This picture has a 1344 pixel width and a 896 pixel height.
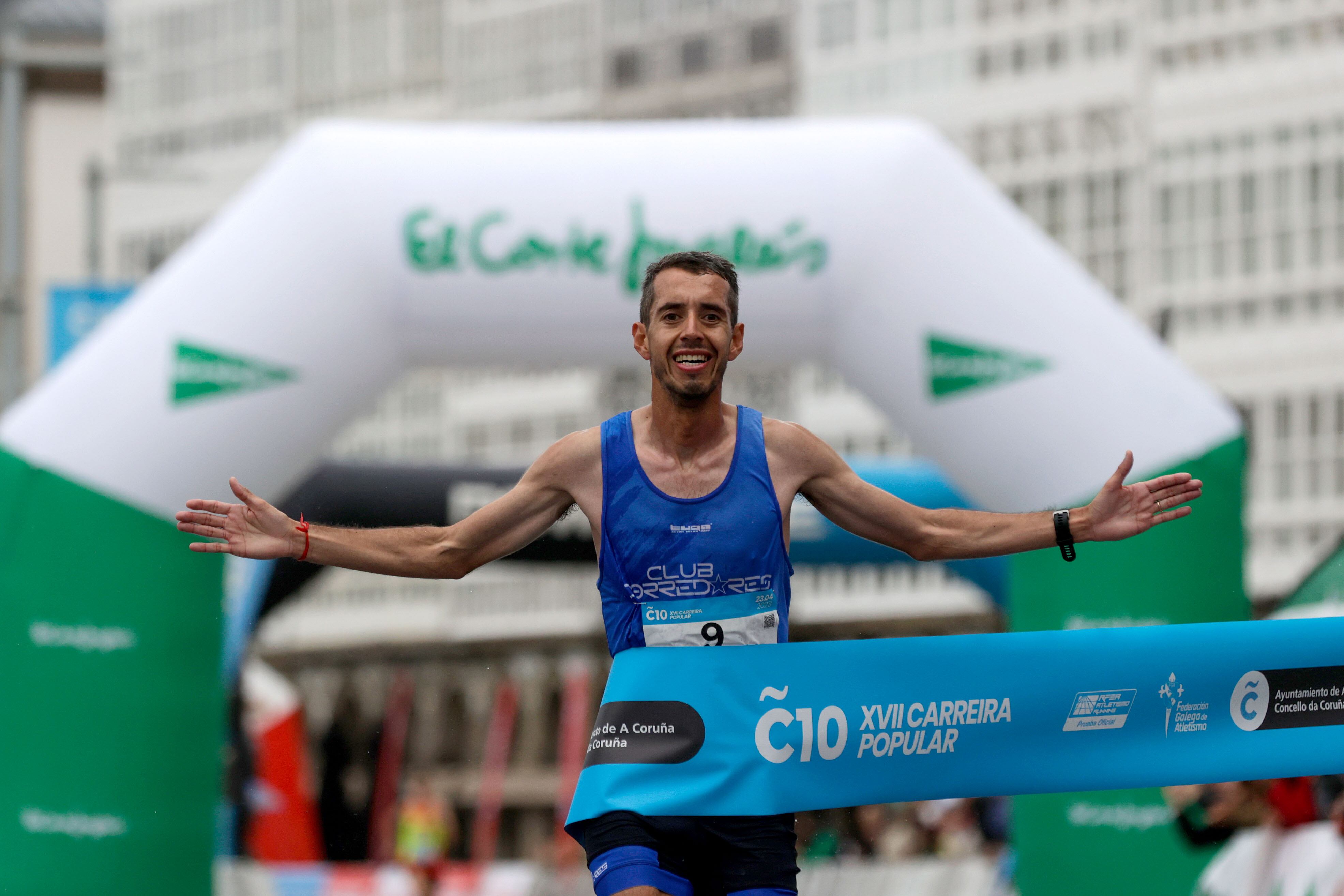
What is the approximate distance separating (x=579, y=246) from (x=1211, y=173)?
2436cm

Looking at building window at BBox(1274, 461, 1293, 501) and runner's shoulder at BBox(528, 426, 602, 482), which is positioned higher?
runner's shoulder at BBox(528, 426, 602, 482)

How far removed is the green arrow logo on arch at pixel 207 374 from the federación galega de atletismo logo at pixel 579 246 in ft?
2.96

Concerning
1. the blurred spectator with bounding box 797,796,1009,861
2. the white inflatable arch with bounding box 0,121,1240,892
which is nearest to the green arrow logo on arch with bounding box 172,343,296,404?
the white inflatable arch with bounding box 0,121,1240,892

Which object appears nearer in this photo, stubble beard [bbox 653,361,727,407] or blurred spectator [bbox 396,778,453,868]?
stubble beard [bbox 653,361,727,407]

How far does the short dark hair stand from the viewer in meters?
3.66

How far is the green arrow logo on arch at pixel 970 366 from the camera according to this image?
24.9ft

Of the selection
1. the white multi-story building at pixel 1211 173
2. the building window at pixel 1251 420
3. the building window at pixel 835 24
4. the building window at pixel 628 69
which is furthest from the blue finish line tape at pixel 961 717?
the building window at pixel 628 69

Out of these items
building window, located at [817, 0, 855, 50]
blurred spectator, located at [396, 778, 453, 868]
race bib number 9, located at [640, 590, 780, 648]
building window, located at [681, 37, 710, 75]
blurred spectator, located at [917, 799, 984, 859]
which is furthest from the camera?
building window, located at [681, 37, 710, 75]

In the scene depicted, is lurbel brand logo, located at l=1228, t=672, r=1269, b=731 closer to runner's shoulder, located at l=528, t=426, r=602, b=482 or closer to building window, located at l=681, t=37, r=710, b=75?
runner's shoulder, located at l=528, t=426, r=602, b=482

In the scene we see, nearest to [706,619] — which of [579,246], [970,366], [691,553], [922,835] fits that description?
[691,553]

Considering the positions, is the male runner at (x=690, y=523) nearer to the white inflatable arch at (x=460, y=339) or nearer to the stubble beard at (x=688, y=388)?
the stubble beard at (x=688, y=388)

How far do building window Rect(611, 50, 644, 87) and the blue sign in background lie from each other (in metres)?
26.6

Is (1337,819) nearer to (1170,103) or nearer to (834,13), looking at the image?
(1170,103)

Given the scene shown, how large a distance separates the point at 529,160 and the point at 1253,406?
2282cm
